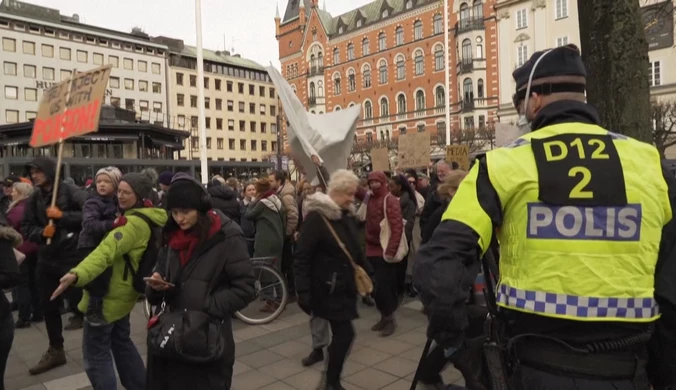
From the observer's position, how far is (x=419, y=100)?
51.9m

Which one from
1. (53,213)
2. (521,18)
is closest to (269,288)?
(53,213)

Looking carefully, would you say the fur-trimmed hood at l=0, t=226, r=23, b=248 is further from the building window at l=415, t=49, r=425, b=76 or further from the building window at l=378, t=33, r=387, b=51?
the building window at l=378, t=33, r=387, b=51

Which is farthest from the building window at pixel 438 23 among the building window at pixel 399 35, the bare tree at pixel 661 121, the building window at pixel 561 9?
the bare tree at pixel 661 121

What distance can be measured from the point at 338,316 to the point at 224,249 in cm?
148

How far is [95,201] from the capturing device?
13.7ft

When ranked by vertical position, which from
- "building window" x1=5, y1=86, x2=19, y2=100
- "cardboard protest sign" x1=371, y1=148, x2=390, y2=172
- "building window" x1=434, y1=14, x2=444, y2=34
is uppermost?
"building window" x1=434, y1=14, x2=444, y2=34

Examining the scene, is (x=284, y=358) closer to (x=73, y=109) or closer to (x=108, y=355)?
(x=108, y=355)

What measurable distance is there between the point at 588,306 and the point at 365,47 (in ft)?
192

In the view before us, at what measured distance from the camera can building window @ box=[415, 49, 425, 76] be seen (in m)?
51.5

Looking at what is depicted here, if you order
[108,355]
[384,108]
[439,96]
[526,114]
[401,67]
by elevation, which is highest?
[401,67]

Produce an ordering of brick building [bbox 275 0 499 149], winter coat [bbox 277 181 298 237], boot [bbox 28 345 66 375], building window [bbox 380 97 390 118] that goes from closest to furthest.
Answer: boot [bbox 28 345 66 375] → winter coat [bbox 277 181 298 237] → brick building [bbox 275 0 499 149] → building window [bbox 380 97 390 118]

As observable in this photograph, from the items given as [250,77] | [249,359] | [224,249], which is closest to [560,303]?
[224,249]

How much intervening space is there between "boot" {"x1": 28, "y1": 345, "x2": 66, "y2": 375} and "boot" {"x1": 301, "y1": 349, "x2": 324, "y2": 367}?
2353 mm

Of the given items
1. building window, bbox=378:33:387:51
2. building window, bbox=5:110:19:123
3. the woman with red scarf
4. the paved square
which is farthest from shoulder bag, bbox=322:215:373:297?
building window, bbox=5:110:19:123
